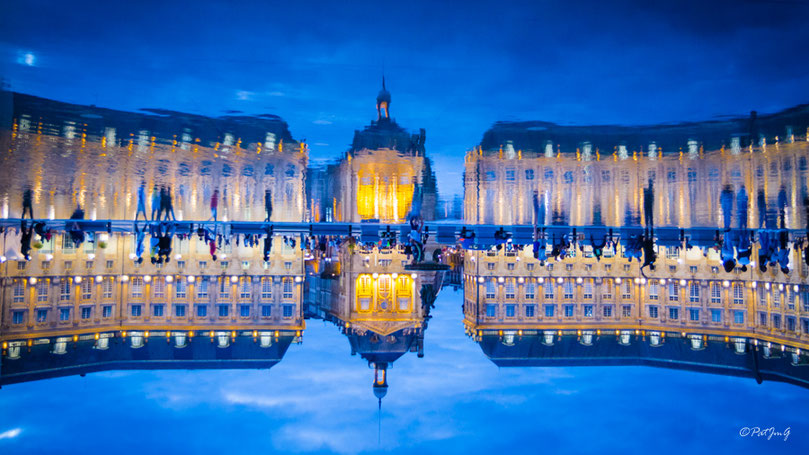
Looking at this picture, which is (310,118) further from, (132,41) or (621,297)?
(621,297)

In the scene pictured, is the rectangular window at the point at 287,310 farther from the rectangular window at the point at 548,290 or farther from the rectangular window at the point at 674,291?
the rectangular window at the point at 674,291

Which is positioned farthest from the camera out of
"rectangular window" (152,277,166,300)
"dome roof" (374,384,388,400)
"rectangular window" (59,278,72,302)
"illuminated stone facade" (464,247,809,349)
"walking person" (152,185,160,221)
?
"rectangular window" (152,277,166,300)

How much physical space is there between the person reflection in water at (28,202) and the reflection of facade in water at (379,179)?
5.33 m

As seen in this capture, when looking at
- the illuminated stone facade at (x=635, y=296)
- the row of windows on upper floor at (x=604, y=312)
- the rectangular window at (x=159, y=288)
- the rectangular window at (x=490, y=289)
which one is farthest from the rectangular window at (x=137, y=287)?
the rectangular window at (x=490, y=289)

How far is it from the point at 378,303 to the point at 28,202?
→ 17.7 meters

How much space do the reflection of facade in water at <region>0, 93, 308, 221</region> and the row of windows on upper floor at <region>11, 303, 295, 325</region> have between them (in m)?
12.5

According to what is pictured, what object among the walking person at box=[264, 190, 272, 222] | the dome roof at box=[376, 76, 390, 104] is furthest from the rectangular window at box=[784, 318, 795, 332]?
the walking person at box=[264, 190, 272, 222]

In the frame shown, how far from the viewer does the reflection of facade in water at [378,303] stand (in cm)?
1306

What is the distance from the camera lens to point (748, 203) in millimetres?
8977

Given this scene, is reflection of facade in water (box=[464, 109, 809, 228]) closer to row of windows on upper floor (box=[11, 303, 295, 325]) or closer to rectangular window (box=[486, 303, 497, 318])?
rectangular window (box=[486, 303, 497, 318])

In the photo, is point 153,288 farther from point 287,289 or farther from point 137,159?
point 137,159

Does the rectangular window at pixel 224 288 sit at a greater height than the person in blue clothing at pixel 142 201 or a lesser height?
lesser

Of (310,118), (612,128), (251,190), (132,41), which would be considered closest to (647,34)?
(612,128)

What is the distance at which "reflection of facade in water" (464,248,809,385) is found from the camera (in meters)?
14.2
